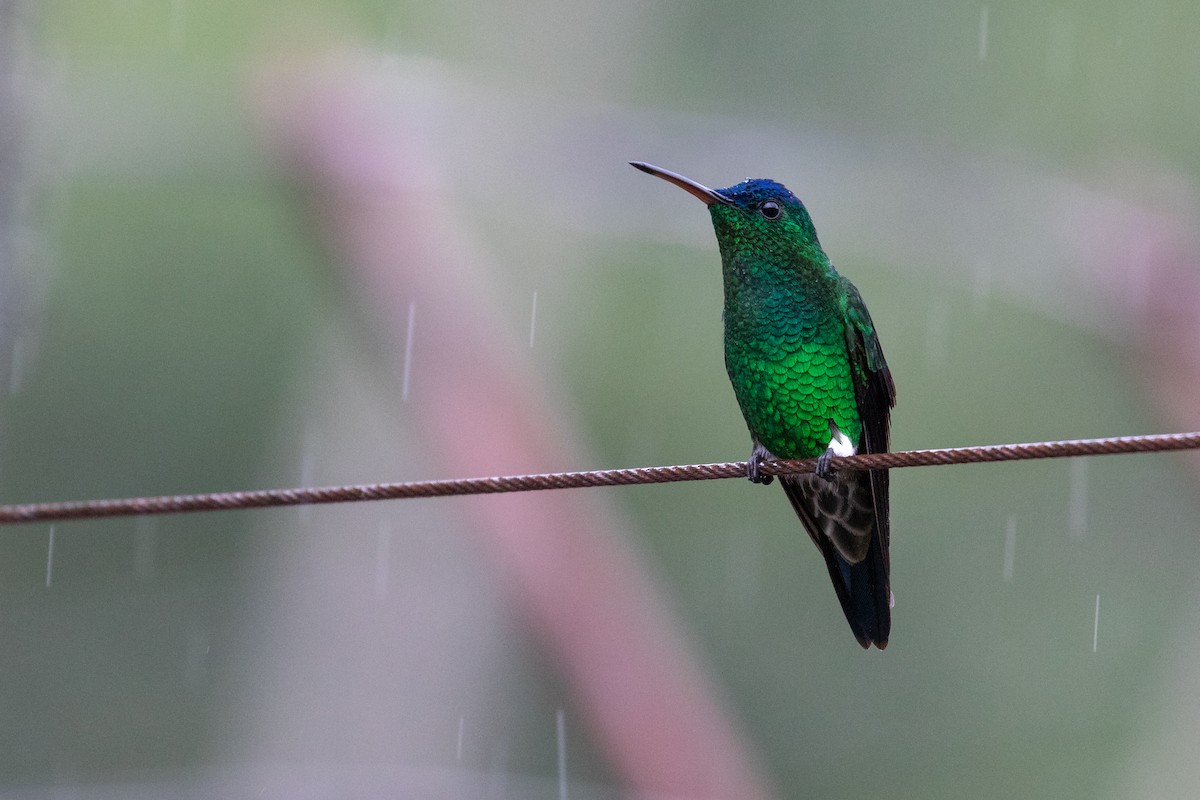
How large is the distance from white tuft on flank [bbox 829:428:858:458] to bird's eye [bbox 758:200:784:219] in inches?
25.6

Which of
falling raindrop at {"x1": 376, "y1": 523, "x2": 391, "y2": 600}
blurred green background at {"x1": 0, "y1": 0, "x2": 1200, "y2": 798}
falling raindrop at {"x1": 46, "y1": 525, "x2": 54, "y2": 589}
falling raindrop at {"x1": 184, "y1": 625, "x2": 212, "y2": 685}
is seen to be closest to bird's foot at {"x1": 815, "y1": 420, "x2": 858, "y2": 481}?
blurred green background at {"x1": 0, "y1": 0, "x2": 1200, "y2": 798}

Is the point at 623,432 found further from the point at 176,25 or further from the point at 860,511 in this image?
the point at 860,511

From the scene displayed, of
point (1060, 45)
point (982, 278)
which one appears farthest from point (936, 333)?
point (1060, 45)

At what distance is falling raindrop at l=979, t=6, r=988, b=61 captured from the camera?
54.4 feet

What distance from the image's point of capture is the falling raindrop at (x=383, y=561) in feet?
42.2

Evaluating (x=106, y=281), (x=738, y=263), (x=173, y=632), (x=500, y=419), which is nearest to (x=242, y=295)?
(x=106, y=281)

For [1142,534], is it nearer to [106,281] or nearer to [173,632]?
[173,632]

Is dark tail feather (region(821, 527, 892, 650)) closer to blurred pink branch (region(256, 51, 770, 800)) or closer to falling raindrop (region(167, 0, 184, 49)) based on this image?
blurred pink branch (region(256, 51, 770, 800))

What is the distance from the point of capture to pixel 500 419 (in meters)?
9.50

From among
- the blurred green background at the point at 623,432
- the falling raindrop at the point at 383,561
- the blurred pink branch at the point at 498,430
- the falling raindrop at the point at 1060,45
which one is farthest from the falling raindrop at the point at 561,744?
the falling raindrop at the point at 1060,45

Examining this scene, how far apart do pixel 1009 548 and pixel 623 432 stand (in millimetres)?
4202

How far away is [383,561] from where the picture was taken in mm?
13438

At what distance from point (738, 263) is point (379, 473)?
33.0 ft

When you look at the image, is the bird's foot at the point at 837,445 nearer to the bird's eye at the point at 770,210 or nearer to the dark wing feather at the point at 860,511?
the dark wing feather at the point at 860,511
